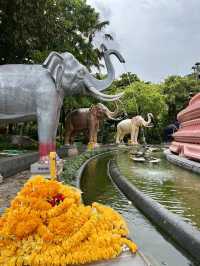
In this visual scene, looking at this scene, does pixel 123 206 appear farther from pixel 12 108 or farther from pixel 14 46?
pixel 14 46

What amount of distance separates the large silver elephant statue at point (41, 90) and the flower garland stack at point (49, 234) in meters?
7.61

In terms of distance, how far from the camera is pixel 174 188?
9.02 metres

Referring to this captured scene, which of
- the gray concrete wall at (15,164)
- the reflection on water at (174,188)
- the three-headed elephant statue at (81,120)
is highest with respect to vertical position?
the three-headed elephant statue at (81,120)

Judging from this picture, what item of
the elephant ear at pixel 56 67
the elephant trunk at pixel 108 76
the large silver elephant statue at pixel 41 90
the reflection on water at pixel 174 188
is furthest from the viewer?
the elephant trunk at pixel 108 76

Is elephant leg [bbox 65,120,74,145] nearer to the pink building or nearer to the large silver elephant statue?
the pink building

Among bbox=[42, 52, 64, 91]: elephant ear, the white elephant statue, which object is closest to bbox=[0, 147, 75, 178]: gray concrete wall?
bbox=[42, 52, 64, 91]: elephant ear

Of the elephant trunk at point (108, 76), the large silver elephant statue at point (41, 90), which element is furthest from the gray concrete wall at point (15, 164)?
the elephant trunk at point (108, 76)

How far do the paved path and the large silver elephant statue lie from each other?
0.94m

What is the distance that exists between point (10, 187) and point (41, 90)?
3208 mm

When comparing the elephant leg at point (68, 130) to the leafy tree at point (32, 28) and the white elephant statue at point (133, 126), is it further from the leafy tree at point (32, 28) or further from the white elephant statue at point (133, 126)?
the white elephant statue at point (133, 126)

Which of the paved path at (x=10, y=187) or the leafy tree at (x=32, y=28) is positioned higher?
the leafy tree at (x=32, y=28)

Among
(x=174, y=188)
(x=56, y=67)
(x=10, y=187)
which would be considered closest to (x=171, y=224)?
(x=174, y=188)

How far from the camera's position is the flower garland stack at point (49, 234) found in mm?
3393

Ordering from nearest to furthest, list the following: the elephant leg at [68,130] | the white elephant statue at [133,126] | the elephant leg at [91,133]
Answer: the elephant leg at [68,130] → the elephant leg at [91,133] → the white elephant statue at [133,126]
